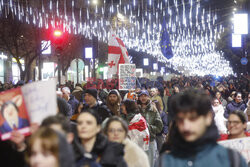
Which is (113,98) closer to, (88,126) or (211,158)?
(88,126)

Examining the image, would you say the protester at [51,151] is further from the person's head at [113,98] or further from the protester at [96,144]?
the person's head at [113,98]

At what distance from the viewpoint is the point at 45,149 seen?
2953 mm

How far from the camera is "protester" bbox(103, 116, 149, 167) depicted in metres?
5.27

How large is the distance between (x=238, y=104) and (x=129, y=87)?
3305mm

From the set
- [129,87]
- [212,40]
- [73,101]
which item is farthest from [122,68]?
[212,40]

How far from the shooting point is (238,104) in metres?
12.4

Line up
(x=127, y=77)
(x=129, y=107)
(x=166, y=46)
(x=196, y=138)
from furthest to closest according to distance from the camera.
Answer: (x=166, y=46) < (x=127, y=77) < (x=129, y=107) < (x=196, y=138)

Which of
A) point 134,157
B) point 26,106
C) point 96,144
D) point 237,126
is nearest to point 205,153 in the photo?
point 96,144

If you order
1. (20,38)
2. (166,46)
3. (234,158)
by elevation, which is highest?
(20,38)

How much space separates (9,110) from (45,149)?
1.33 metres

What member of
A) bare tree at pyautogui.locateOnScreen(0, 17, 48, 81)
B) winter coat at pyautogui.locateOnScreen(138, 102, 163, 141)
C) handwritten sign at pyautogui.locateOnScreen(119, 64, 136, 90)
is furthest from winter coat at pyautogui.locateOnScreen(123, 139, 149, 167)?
bare tree at pyautogui.locateOnScreen(0, 17, 48, 81)

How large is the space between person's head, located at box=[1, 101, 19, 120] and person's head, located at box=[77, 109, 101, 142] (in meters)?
0.75

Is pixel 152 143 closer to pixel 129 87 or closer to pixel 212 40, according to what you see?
pixel 129 87

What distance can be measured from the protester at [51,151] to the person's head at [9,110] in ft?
3.78
